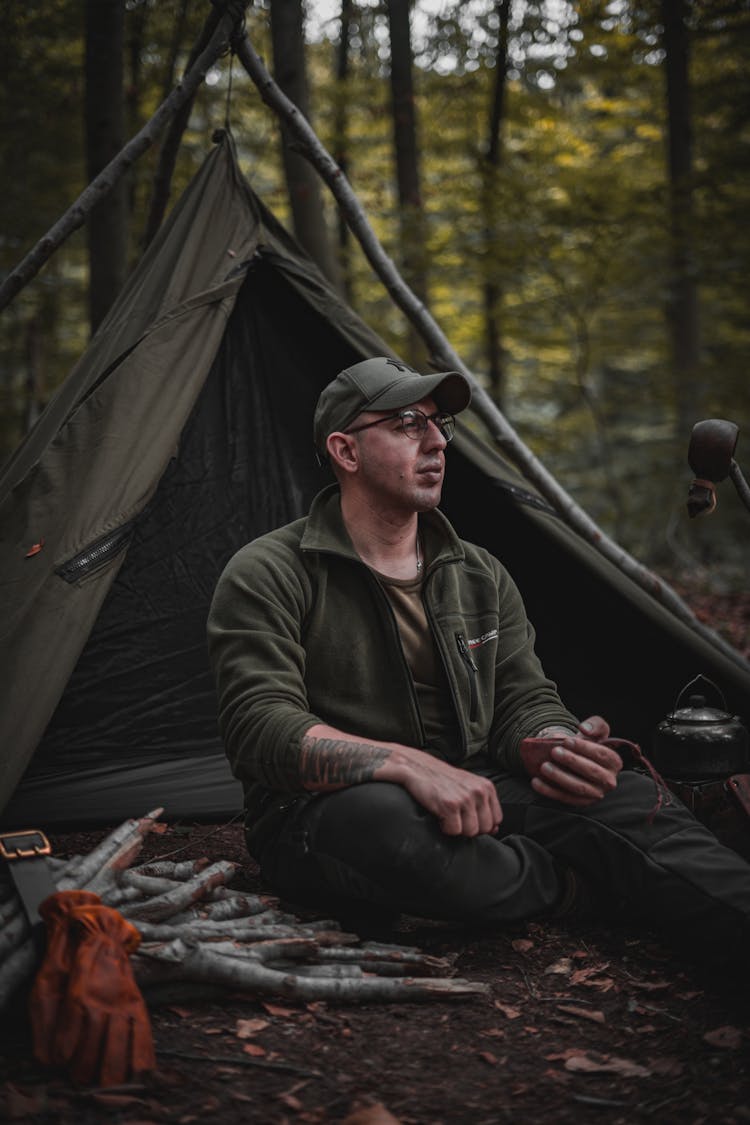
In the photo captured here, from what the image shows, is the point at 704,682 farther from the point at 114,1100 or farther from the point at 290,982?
the point at 114,1100

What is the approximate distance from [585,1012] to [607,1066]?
27 cm

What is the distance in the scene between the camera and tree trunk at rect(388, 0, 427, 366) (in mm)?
9586

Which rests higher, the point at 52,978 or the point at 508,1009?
the point at 52,978

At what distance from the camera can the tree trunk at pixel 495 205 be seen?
33.1ft

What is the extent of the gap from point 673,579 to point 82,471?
24.3ft

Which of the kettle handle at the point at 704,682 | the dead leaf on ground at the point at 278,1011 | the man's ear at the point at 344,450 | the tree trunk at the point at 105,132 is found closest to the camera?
the dead leaf on ground at the point at 278,1011

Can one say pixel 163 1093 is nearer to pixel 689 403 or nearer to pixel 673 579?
pixel 673 579

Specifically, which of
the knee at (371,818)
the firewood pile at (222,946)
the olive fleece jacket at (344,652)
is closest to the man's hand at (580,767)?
the olive fleece jacket at (344,652)

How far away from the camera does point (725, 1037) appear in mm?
2303

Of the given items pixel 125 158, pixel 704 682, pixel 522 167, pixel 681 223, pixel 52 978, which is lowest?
pixel 52 978

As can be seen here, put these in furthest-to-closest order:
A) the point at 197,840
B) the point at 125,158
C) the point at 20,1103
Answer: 1. the point at 125,158
2. the point at 197,840
3. the point at 20,1103

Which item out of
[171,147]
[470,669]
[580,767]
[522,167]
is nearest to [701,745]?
[580,767]

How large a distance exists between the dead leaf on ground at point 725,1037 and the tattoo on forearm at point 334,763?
101 centimetres

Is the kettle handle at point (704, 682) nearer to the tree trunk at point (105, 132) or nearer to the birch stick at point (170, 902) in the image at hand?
the birch stick at point (170, 902)
